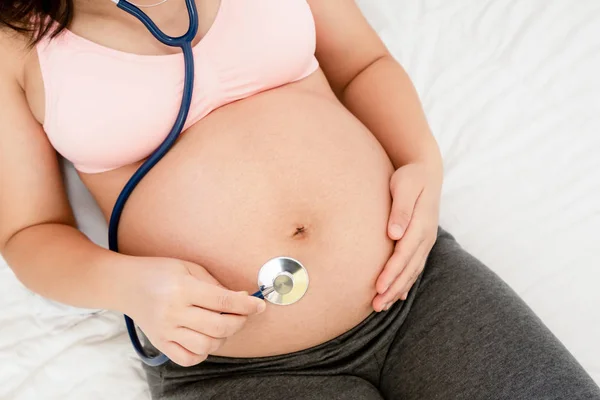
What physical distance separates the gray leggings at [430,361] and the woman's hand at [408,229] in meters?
0.05

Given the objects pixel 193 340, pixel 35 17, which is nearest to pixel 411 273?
pixel 193 340

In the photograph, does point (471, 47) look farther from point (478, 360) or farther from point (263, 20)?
point (478, 360)

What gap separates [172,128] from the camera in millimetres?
921

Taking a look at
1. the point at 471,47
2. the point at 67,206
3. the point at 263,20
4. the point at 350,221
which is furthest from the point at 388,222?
the point at 471,47

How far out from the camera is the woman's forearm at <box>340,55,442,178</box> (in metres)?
1.06

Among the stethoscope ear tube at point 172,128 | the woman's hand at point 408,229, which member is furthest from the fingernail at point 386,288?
the stethoscope ear tube at point 172,128

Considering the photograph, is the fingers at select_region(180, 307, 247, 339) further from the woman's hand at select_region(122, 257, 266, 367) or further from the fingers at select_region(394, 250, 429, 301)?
the fingers at select_region(394, 250, 429, 301)

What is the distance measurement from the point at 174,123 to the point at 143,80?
75 millimetres

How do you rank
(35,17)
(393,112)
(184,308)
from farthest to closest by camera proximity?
(393,112) < (35,17) < (184,308)

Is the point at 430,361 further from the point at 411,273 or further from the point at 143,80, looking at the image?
the point at 143,80

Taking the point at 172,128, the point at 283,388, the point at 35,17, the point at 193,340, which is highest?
the point at 35,17

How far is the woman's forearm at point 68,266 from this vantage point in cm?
88

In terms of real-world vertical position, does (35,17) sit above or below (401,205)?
above

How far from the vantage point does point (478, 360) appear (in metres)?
0.90
